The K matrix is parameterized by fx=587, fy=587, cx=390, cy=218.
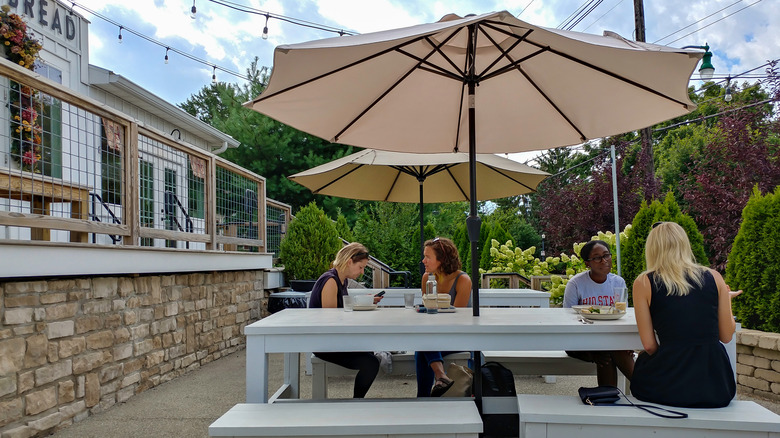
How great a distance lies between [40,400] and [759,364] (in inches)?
214

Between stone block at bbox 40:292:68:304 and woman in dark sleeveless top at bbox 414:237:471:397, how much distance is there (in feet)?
8.01

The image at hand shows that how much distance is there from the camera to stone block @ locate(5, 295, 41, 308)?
136 inches

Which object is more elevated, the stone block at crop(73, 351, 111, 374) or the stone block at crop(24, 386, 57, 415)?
the stone block at crop(73, 351, 111, 374)

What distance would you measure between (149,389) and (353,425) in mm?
3452

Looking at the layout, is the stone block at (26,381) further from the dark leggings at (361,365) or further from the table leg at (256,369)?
the dark leggings at (361,365)

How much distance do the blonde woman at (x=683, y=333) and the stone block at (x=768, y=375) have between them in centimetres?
252

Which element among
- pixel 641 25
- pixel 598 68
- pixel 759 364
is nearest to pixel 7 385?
pixel 598 68

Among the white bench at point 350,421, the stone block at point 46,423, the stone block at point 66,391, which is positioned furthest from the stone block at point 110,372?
the white bench at point 350,421

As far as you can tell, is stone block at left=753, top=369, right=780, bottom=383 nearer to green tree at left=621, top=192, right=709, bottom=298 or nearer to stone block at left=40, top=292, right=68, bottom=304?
green tree at left=621, top=192, right=709, bottom=298

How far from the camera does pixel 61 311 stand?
12.9ft

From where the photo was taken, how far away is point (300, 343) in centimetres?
282

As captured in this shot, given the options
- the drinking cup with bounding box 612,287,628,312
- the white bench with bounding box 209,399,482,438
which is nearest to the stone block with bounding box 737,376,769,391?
the drinking cup with bounding box 612,287,628,312

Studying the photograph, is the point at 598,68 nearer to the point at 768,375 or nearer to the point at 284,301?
the point at 768,375

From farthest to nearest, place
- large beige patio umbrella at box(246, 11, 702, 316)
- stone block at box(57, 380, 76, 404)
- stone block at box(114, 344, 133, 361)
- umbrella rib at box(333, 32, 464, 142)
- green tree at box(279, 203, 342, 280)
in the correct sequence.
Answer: green tree at box(279, 203, 342, 280), stone block at box(114, 344, 133, 361), stone block at box(57, 380, 76, 404), umbrella rib at box(333, 32, 464, 142), large beige patio umbrella at box(246, 11, 702, 316)
